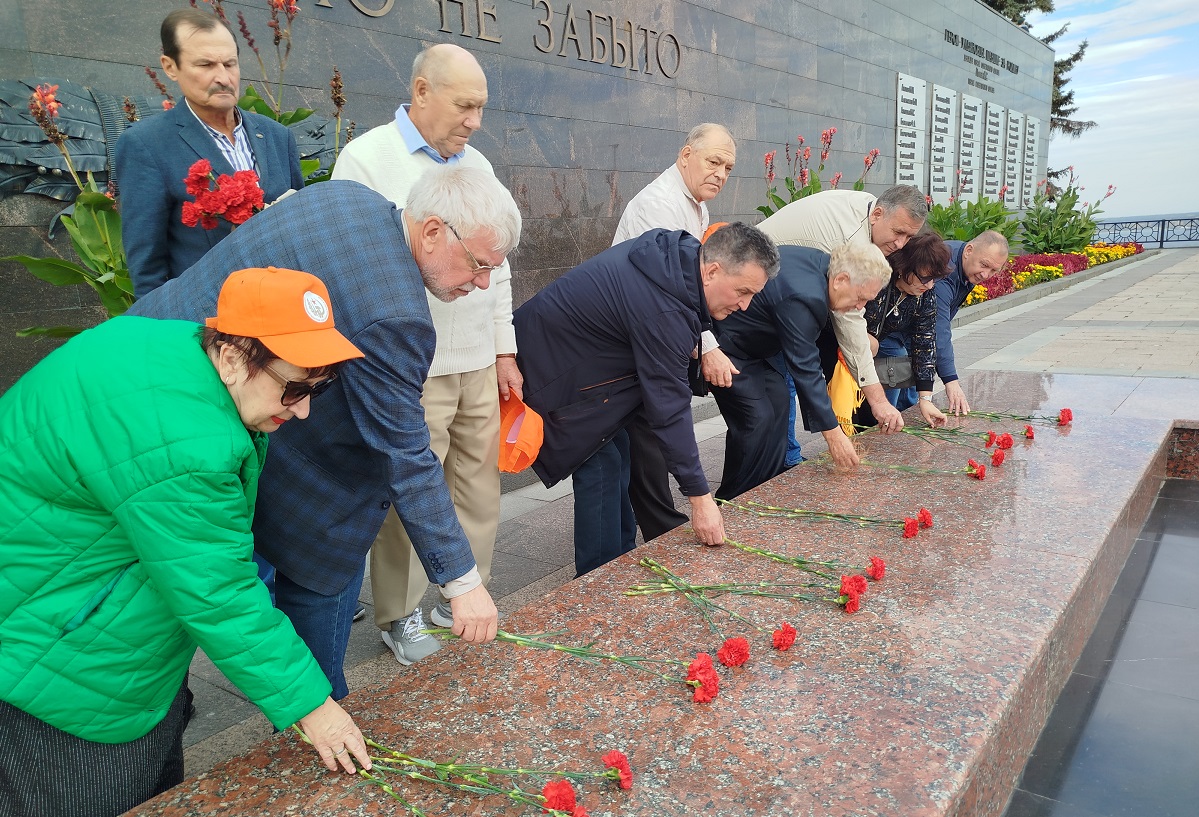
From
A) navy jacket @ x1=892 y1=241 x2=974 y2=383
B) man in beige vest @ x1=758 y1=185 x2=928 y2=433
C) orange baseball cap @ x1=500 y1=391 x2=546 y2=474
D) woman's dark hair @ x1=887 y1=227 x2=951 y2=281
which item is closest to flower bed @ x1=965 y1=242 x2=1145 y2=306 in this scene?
navy jacket @ x1=892 y1=241 x2=974 y2=383

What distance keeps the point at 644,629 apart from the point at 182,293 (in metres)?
1.26

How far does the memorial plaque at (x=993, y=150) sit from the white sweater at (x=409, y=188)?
16418 millimetres

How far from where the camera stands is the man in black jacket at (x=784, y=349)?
3.20 m

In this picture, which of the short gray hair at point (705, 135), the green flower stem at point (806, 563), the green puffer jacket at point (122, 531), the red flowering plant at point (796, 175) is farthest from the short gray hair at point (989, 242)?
the green puffer jacket at point (122, 531)

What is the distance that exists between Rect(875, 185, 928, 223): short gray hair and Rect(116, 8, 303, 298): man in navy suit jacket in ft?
8.39

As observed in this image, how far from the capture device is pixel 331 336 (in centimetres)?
132

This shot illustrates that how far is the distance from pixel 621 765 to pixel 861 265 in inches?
90.4

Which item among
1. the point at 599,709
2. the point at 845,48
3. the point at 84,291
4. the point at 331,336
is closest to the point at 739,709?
the point at 599,709

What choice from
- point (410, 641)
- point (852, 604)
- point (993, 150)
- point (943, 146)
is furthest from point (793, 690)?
point (993, 150)

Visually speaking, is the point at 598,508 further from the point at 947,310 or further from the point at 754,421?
the point at 947,310

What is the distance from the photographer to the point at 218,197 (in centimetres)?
229

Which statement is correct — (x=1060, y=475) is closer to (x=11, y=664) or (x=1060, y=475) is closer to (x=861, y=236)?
(x=861, y=236)

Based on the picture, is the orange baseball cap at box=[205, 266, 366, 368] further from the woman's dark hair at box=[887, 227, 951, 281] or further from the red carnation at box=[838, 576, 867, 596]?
the woman's dark hair at box=[887, 227, 951, 281]

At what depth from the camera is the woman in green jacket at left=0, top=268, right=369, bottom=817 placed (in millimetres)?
1212
